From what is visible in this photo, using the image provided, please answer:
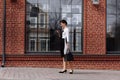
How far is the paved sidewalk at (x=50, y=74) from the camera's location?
567 inches

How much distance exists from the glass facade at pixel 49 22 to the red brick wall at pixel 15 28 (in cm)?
24

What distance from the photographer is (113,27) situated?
17781mm

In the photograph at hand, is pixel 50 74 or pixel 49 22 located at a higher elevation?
pixel 49 22

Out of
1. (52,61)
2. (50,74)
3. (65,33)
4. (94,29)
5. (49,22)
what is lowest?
(50,74)

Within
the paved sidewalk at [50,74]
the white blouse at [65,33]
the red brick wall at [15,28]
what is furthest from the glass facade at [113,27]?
the red brick wall at [15,28]

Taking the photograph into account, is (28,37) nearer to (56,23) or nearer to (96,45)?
(56,23)

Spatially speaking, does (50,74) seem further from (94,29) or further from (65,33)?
(94,29)

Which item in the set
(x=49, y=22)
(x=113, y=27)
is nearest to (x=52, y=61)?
(x=49, y=22)

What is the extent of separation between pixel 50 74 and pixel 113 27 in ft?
13.0

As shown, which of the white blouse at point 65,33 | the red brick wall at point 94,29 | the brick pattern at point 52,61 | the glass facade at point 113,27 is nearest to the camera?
the white blouse at point 65,33

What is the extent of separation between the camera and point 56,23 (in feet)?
58.1

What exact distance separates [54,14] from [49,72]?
2894 mm

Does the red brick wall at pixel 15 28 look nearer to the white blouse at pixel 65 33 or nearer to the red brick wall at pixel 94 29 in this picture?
the white blouse at pixel 65 33

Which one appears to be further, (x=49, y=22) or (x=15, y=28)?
(x=49, y=22)
